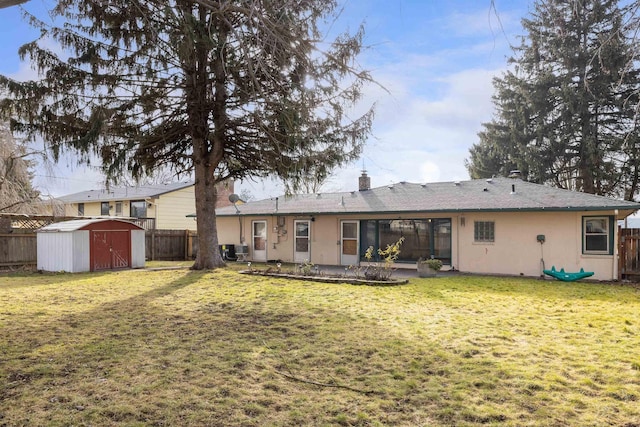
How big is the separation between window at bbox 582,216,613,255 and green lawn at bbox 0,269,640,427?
3938mm

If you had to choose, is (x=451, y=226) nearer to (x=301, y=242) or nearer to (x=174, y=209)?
(x=301, y=242)

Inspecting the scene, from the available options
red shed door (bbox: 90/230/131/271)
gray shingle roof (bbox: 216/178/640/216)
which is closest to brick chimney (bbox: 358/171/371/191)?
gray shingle roof (bbox: 216/178/640/216)

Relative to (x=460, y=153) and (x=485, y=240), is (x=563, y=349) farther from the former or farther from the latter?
(x=460, y=153)

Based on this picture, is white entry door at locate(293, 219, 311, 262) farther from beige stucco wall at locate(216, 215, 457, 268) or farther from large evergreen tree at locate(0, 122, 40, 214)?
large evergreen tree at locate(0, 122, 40, 214)

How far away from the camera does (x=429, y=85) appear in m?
5.69

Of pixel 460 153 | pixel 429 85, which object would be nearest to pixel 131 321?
pixel 429 85

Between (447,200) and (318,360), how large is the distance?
37.4 feet

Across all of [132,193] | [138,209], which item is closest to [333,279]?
[138,209]

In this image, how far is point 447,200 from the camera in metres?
15.0

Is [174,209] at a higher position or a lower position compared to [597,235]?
higher

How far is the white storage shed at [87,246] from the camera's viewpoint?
14133 mm

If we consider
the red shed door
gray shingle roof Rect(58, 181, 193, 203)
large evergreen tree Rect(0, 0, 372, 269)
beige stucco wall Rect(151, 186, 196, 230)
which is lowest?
the red shed door

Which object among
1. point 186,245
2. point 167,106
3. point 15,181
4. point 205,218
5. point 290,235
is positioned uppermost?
point 167,106

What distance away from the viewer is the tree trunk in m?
14.4
